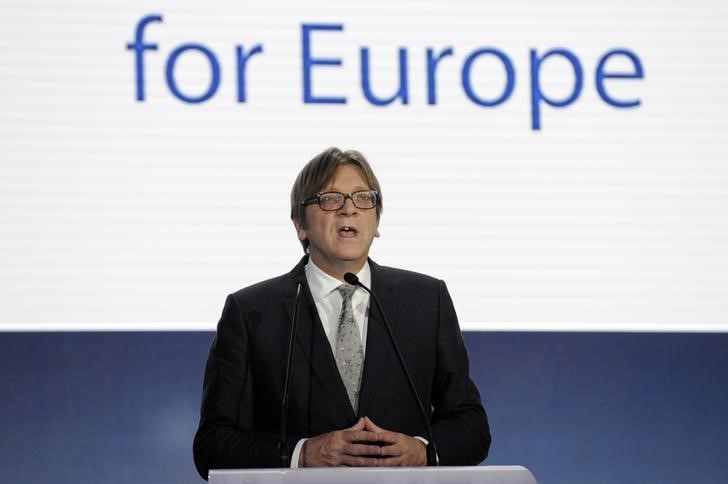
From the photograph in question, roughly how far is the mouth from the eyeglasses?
54 mm

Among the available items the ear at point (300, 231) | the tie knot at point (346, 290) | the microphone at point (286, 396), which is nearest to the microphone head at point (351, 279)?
the microphone at point (286, 396)

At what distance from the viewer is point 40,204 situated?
3594 mm

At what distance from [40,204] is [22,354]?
55cm

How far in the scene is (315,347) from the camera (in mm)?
2447

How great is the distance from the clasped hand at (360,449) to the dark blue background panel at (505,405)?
161cm

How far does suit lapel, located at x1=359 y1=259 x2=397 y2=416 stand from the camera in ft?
7.88

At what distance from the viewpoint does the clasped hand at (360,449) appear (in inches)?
84.9

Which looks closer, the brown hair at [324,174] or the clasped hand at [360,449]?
the clasped hand at [360,449]

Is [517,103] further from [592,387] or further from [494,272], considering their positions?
[592,387]

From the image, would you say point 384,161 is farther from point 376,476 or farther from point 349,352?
point 376,476

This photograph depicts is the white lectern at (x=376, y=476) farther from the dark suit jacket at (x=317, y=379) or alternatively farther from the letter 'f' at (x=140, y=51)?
the letter 'f' at (x=140, y=51)

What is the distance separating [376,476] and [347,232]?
87 cm

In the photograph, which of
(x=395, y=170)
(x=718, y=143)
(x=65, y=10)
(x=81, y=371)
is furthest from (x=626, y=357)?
(x=65, y=10)

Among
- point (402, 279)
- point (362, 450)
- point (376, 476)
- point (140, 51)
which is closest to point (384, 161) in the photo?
point (140, 51)
